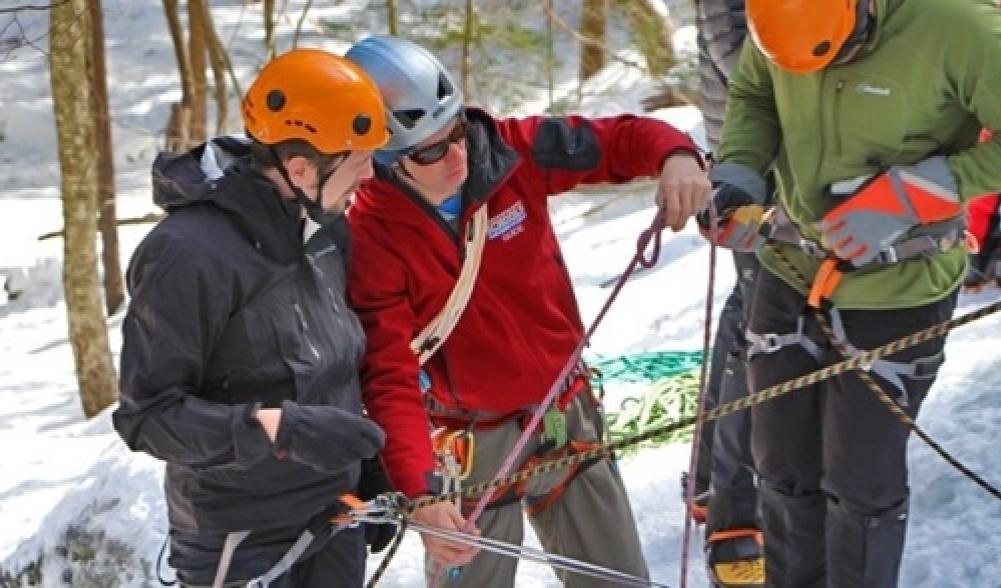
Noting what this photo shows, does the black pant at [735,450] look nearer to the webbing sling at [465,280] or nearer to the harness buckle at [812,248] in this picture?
the harness buckle at [812,248]

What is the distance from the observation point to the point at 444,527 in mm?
2473

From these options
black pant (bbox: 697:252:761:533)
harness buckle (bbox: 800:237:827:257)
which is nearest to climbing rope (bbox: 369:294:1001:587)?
harness buckle (bbox: 800:237:827:257)

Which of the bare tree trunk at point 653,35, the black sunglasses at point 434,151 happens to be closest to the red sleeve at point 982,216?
the black sunglasses at point 434,151

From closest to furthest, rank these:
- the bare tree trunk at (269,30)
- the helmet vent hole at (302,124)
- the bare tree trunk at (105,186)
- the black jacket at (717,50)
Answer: the helmet vent hole at (302,124) < the black jacket at (717,50) < the bare tree trunk at (269,30) < the bare tree trunk at (105,186)

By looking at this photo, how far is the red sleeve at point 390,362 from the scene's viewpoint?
2.55m

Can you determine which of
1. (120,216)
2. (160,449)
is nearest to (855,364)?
(160,449)

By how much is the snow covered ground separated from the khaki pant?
0.97 meters

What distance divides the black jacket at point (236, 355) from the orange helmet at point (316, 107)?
0.34ft

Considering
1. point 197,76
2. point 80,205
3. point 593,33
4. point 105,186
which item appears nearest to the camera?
point 80,205

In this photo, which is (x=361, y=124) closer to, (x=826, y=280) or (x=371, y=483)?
(x=371, y=483)

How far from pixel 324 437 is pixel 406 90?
73 centimetres

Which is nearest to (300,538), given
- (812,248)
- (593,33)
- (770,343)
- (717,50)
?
(770,343)

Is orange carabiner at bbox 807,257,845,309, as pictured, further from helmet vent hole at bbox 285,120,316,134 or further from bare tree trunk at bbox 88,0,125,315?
bare tree trunk at bbox 88,0,125,315

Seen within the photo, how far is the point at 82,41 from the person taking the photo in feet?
25.2
